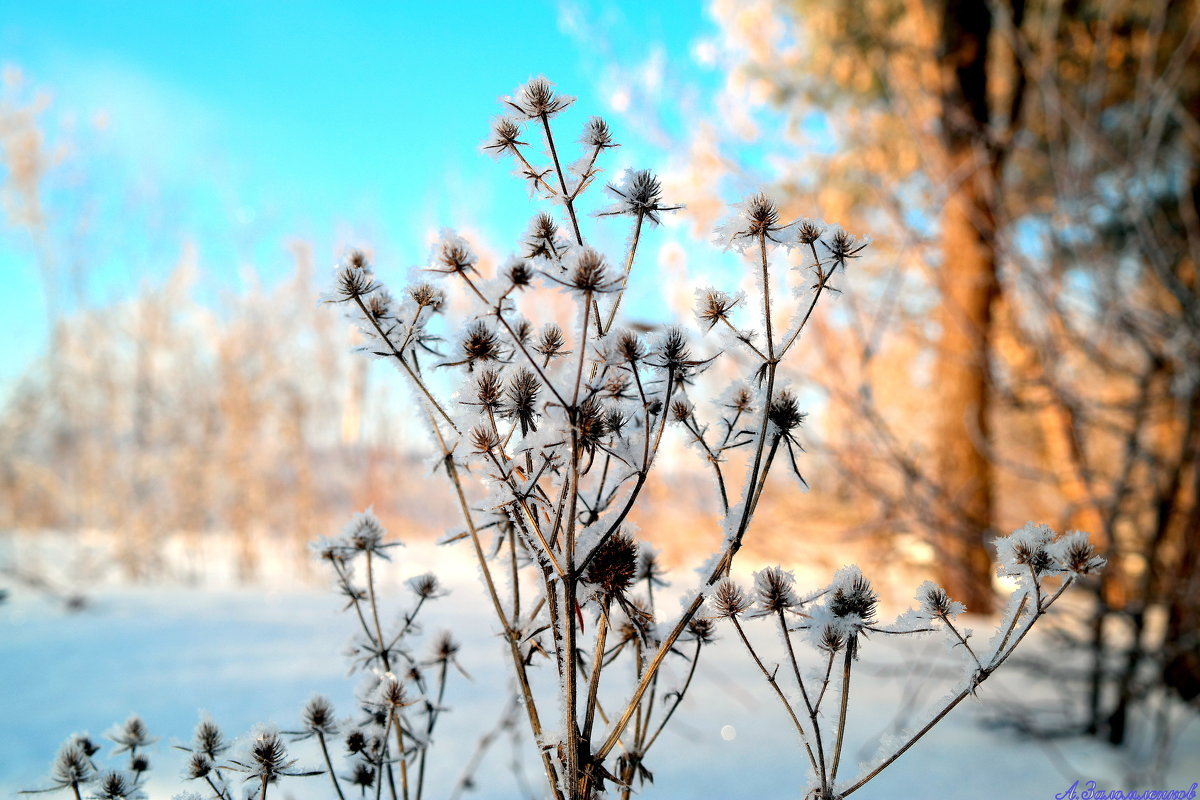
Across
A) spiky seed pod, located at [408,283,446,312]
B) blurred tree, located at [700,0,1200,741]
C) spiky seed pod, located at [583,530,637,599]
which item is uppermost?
blurred tree, located at [700,0,1200,741]

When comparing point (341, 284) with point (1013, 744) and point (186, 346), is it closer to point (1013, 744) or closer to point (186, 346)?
point (1013, 744)

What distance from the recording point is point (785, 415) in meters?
0.87

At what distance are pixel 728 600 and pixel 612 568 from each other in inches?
5.7

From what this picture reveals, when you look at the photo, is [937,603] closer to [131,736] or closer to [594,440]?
[594,440]

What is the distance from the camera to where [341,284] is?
0.83m

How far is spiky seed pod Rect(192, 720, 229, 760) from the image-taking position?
95 centimetres

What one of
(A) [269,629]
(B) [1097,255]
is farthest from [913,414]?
(A) [269,629]

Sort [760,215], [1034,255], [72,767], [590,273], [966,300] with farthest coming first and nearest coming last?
[966,300]
[1034,255]
[72,767]
[760,215]
[590,273]

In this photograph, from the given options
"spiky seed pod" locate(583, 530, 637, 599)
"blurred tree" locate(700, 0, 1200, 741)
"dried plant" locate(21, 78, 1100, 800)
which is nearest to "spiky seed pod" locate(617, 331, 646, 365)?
"dried plant" locate(21, 78, 1100, 800)

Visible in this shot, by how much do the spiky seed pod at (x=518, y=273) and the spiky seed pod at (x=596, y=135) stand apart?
21cm

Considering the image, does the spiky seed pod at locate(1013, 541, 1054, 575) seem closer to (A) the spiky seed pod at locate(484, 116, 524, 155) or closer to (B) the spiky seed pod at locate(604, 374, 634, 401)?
(B) the spiky seed pod at locate(604, 374, 634, 401)

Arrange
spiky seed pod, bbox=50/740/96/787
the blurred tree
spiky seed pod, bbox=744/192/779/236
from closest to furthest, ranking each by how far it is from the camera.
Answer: spiky seed pod, bbox=744/192/779/236, spiky seed pod, bbox=50/740/96/787, the blurred tree

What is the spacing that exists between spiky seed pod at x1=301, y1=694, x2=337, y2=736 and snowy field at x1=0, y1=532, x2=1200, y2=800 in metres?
0.72

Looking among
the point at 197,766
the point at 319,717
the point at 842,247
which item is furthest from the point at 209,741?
the point at 842,247
